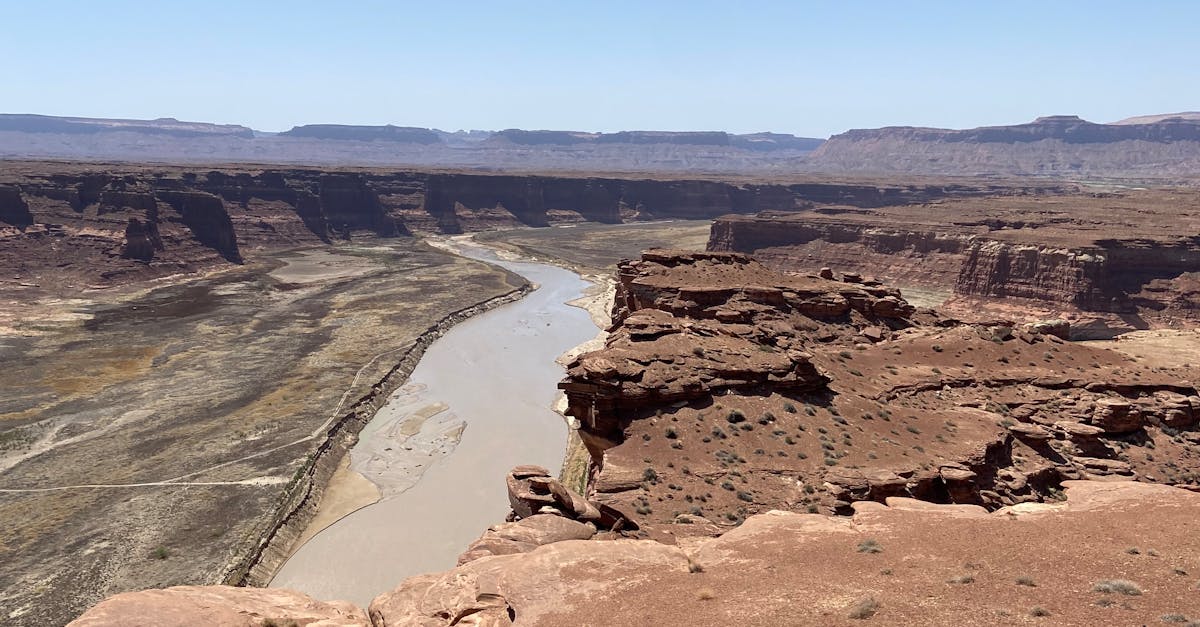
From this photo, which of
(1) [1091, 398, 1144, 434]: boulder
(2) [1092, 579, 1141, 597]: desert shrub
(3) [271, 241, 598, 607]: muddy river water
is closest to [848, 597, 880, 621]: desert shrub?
(2) [1092, 579, 1141, 597]: desert shrub

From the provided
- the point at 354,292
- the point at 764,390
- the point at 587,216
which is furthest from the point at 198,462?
the point at 587,216

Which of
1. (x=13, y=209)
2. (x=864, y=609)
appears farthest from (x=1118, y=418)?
(x=13, y=209)

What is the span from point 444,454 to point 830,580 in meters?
33.9

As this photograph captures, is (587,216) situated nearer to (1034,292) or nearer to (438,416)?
(1034,292)

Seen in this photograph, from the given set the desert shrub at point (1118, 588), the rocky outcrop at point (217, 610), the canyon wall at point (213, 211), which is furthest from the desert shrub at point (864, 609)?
the canyon wall at point (213, 211)

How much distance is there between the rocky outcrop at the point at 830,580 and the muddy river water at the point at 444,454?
57.8 ft

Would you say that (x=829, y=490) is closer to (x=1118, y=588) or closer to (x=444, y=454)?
(x=1118, y=588)

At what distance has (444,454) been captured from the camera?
4562 cm

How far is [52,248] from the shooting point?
98.1m

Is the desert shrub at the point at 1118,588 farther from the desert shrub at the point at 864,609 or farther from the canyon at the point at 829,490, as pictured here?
the desert shrub at the point at 864,609

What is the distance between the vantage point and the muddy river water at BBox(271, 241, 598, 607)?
33.1m

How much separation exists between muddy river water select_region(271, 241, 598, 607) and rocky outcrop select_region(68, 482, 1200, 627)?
17612mm

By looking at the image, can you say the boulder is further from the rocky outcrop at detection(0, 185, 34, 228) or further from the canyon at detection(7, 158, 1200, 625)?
the rocky outcrop at detection(0, 185, 34, 228)

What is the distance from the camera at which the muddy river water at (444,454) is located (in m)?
33.1
